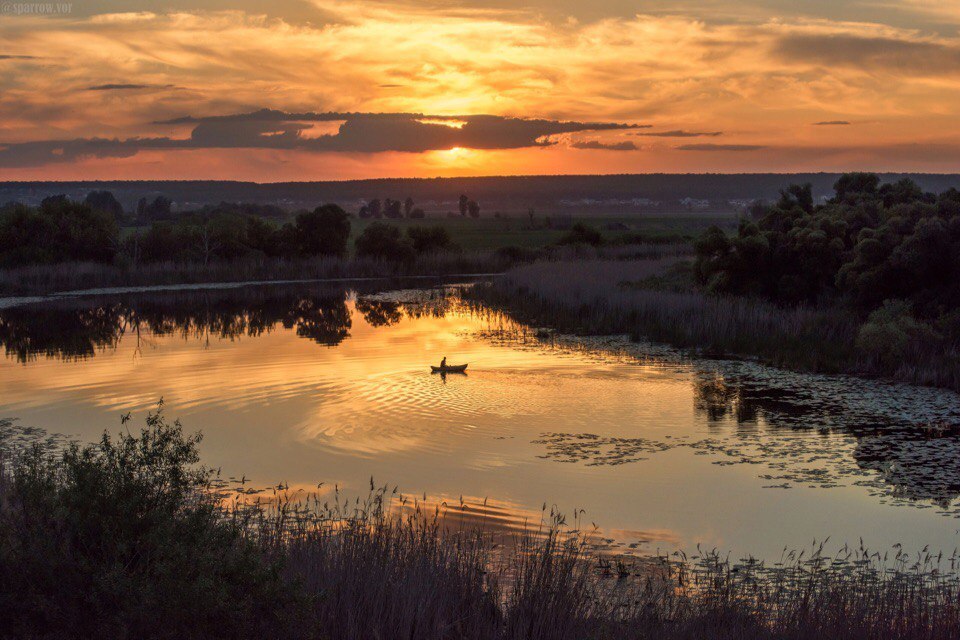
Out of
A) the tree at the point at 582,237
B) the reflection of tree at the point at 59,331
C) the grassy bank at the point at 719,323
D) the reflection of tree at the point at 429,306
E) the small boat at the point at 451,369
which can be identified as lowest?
the reflection of tree at the point at 59,331

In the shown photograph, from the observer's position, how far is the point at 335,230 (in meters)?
60.5

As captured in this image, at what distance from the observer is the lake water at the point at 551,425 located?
37.7ft

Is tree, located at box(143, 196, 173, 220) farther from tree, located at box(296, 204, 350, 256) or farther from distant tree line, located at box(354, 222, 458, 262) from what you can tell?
distant tree line, located at box(354, 222, 458, 262)

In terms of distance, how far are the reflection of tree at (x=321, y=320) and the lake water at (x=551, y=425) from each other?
42 centimetres

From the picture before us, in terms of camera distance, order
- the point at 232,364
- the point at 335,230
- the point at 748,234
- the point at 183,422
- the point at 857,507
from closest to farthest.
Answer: the point at 857,507 < the point at 183,422 < the point at 232,364 < the point at 748,234 < the point at 335,230

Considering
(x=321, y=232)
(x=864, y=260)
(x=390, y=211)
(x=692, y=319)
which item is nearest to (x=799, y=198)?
(x=864, y=260)

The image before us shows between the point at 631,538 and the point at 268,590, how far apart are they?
4.92 m

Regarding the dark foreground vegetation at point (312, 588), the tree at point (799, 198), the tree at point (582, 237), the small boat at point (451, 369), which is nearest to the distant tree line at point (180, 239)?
the tree at point (582, 237)

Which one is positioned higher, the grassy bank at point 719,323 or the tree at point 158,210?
the tree at point 158,210

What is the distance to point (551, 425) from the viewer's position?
52.5 ft

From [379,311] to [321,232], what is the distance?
24.2 meters

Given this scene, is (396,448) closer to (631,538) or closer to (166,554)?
(631,538)

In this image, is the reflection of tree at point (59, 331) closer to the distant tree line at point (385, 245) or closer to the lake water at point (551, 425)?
the lake water at point (551, 425)

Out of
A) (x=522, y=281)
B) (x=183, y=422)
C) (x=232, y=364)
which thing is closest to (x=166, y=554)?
(x=183, y=422)
